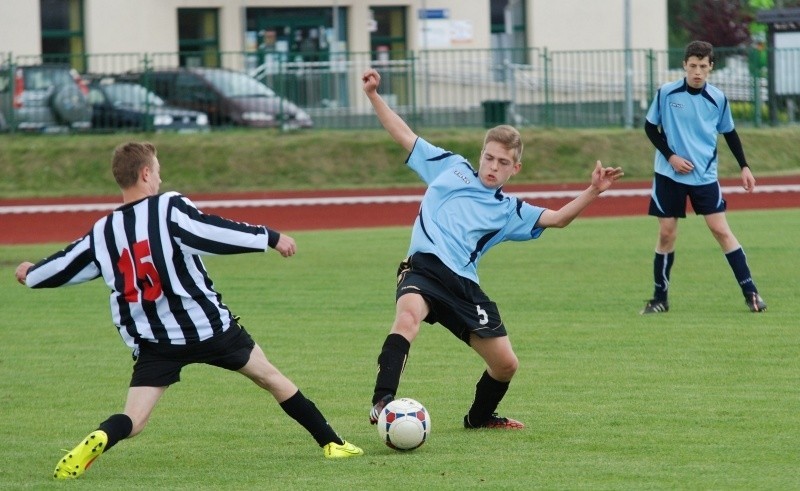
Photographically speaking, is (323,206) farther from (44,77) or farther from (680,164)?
(680,164)

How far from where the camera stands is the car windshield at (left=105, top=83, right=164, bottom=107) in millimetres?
26266

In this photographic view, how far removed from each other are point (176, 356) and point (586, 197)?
6.64 feet

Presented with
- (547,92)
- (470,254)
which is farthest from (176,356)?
(547,92)

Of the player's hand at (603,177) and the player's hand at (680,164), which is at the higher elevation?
the player's hand at (603,177)

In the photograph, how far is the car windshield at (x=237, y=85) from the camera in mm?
26828

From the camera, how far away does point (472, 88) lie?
1111 inches

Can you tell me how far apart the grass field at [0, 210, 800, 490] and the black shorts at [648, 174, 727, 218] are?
0.80 metres

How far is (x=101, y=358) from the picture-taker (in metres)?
9.13

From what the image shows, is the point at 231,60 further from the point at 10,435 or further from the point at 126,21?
the point at 10,435

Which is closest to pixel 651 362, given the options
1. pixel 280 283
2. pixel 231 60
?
pixel 280 283

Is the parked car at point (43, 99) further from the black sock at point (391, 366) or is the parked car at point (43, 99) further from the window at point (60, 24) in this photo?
the black sock at point (391, 366)

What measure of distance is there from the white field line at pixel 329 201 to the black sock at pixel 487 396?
14917 millimetres

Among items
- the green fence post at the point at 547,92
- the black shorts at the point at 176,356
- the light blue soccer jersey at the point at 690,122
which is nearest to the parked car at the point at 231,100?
the green fence post at the point at 547,92

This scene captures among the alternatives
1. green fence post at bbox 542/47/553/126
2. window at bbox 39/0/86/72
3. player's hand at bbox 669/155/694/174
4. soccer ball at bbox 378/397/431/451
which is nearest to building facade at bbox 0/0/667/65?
window at bbox 39/0/86/72
